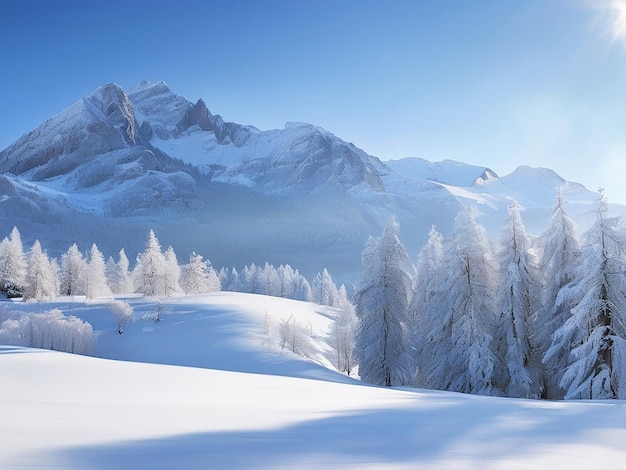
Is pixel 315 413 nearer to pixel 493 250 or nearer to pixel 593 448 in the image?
pixel 593 448

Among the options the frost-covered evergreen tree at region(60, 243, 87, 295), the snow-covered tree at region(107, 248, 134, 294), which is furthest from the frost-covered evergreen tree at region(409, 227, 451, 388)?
the snow-covered tree at region(107, 248, 134, 294)

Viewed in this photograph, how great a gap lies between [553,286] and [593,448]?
2155 centimetres

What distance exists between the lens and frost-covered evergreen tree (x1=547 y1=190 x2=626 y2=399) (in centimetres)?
1738

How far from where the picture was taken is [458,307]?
79.9 ft

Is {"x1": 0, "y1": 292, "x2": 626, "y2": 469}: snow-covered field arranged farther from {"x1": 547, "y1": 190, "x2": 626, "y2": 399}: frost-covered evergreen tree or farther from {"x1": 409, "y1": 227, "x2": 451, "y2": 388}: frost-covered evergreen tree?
{"x1": 409, "y1": 227, "x2": 451, "y2": 388}: frost-covered evergreen tree

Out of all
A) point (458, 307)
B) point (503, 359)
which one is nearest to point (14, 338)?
point (458, 307)

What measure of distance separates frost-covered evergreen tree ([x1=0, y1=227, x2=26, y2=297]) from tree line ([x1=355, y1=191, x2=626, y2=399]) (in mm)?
55064

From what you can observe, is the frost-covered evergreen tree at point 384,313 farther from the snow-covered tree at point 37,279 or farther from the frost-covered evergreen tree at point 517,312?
the snow-covered tree at point 37,279

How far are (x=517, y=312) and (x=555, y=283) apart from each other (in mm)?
2607

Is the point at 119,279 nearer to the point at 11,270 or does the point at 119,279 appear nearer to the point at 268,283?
the point at 11,270

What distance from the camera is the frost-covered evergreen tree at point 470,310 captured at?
2241 cm

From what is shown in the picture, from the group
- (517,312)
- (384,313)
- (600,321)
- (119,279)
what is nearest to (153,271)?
(119,279)

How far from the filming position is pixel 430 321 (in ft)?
→ 89.3

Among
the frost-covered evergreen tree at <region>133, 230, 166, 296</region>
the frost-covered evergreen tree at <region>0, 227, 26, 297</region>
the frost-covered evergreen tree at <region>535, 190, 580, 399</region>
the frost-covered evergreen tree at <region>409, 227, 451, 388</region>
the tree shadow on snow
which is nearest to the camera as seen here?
the tree shadow on snow
